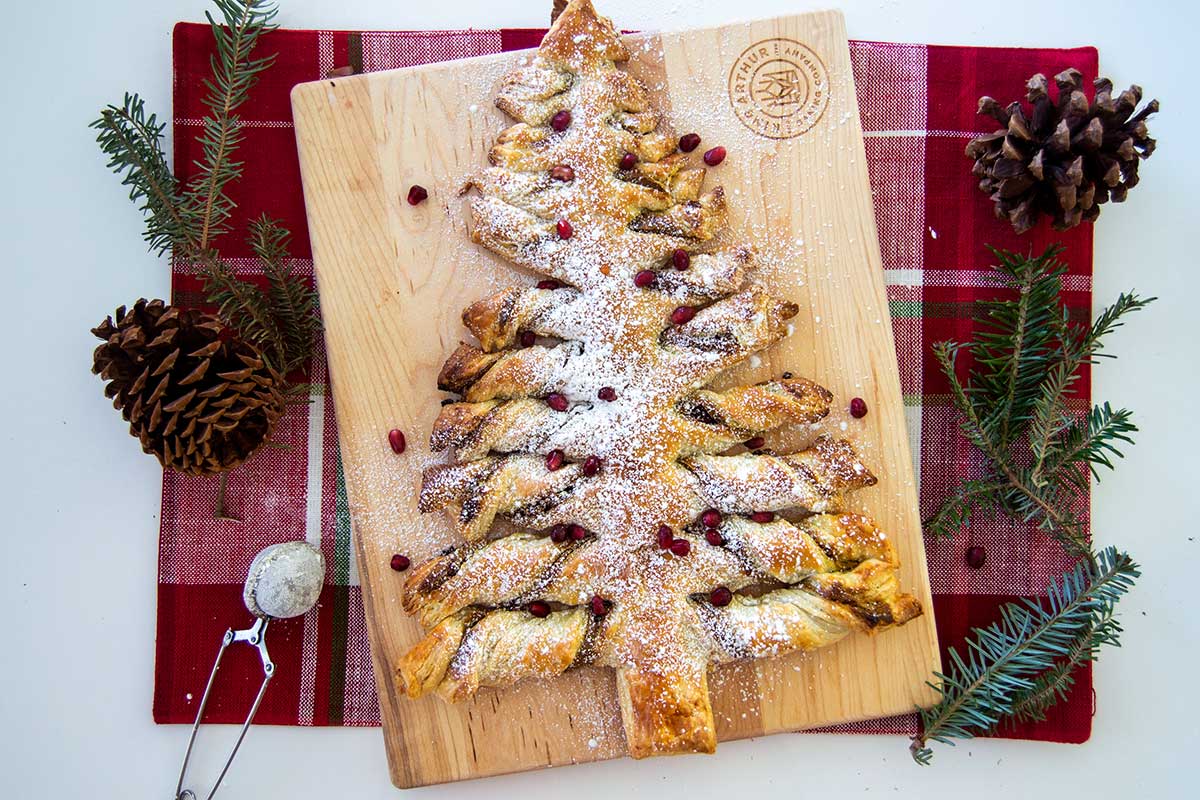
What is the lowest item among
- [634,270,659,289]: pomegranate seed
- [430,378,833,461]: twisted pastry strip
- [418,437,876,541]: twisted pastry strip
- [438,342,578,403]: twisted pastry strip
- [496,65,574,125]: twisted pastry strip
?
[418,437,876,541]: twisted pastry strip

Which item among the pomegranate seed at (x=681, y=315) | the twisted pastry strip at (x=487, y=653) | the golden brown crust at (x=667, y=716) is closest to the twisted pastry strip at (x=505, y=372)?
the pomegranate seed at (x=681, y=315)

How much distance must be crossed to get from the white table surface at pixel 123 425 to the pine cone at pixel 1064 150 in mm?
246

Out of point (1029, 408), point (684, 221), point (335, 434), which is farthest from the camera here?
point (335, 434)

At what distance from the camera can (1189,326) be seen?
95.5 inches

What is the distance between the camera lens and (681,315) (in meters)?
2.09

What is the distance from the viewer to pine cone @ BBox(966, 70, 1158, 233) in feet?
7.01

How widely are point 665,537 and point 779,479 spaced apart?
0.99ft

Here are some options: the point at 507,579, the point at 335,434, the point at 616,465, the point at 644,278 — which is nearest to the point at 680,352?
the point at 644,278

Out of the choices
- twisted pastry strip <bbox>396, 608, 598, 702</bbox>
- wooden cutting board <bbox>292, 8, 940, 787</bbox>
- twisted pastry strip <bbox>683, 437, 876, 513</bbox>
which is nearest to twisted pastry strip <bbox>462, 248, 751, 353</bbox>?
wooden cutting board <bbox>292, 8, 940, 787</bbox>

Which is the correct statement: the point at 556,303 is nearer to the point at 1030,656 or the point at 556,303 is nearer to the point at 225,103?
the point at 225,103

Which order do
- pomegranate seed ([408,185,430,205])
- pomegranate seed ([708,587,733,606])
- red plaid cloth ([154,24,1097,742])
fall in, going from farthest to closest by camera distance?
red plaid cloth ([154,24,1097,742])
pomegranate seed ([408,185,430,205])
pomegranate seed ([708,587,733,606])

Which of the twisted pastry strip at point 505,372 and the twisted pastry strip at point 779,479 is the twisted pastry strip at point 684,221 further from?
the twisted pastry strip at point 779,479

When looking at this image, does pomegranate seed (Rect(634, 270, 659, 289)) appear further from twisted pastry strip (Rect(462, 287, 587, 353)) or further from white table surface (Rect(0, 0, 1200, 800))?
white table surface (Rect(0, 0, 1200, 800))

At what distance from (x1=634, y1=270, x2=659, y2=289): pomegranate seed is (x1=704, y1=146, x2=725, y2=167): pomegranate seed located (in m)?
0.36
